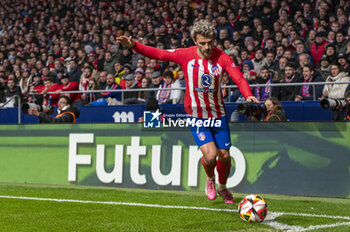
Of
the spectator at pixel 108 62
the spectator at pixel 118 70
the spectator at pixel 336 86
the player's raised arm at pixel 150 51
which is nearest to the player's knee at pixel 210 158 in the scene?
the player's raised arm at pixel 150 51

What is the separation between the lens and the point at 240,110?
9.38 m

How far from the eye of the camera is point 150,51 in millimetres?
6840

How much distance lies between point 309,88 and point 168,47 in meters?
7.06

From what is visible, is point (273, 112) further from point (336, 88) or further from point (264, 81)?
point (264, 81)

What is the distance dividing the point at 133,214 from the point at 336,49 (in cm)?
771

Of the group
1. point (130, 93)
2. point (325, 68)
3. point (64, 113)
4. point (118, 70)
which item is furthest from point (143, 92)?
point (325, 68)

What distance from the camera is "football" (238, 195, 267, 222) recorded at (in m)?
5.96

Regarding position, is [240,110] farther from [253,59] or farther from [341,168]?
[253,59]

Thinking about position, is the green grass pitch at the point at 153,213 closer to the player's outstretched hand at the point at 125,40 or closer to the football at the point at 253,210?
the football at the point at 253,210

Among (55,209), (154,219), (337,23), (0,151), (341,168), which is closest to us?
(154,219)

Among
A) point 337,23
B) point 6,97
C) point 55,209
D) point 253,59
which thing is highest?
point 337,23

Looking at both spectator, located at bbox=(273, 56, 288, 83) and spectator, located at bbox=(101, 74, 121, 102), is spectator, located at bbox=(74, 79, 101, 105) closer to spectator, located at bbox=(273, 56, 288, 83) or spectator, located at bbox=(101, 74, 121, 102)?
spectator, located at bbox=(101, 74, 121, 102)

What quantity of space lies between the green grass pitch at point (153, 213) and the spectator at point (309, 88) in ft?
8.06

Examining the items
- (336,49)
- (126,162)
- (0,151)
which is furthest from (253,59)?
(0,151)
